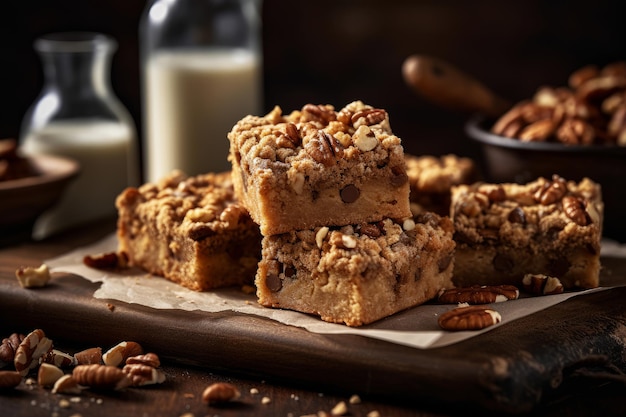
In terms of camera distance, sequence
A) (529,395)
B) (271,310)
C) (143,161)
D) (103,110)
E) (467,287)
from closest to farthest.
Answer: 1. (529,395)
2. (271,310)
3. (467,287)
4. (103,110)
5. (143,161)

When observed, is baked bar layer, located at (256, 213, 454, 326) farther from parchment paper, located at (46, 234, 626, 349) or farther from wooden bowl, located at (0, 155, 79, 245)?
wooden bowl, located at (0, 155, 79, 245)

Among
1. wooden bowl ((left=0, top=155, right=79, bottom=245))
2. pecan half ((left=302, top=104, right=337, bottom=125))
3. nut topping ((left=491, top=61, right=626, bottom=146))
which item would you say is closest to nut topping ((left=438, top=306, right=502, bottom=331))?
pecan half ((left=302, top=104, right=337, bottom=125))

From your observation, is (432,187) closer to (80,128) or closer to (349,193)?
(349,193)

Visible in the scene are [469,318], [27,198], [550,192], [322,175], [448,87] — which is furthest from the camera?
[448,87]

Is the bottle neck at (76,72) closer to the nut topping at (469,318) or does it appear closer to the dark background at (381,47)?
the dark background at (381,47)

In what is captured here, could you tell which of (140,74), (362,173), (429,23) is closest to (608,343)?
(362,173)

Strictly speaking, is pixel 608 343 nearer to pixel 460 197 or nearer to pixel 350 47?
pixel 460 197

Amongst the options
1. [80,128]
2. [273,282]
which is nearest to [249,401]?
[273,282]
